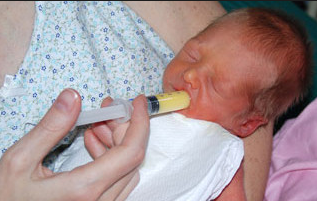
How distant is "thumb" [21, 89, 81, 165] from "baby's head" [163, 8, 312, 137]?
20.2 inches

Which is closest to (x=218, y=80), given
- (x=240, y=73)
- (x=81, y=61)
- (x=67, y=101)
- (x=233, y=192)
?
(x=240, y=73)

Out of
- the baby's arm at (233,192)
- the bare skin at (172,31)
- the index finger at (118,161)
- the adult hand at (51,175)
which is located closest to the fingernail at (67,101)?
the adult hand at (51,175)

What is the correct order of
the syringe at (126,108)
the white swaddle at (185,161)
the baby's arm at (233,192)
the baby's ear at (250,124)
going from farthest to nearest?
the baby's ear at (250,124), the baby's arm at (233,192), the white swaddle at (185,161), the syringe at (126,108)

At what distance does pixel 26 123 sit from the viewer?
1.13 meters

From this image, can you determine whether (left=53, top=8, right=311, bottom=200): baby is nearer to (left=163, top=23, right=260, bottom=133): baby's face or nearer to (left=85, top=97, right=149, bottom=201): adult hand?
(left=163, top=23, right=260, bottom=133): baby's face

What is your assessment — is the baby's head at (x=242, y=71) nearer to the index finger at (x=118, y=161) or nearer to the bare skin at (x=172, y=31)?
the bare skin at (x=172, y=31)

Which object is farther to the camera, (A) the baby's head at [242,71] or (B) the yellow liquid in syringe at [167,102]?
(A) the baby's head at [242,71]

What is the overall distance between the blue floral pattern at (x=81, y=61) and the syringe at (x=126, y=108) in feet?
0.74

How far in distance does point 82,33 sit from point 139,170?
1.67 ft

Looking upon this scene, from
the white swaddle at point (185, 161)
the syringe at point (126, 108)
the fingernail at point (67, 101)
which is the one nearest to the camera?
the fingernail at point (67, 101)

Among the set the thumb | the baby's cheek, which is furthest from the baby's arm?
the thumb

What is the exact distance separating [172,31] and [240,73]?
1.41 feet

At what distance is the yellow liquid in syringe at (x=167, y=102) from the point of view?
103cm

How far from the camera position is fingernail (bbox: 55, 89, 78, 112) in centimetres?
71
